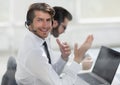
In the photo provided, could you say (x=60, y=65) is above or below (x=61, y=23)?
below

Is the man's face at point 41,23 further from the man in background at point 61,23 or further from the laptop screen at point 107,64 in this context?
the laptop screen at point 107,64

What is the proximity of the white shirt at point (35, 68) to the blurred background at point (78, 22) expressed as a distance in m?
1.33

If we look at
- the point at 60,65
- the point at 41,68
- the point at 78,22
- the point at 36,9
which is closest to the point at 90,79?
the point at 60,65

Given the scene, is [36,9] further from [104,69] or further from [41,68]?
[104,69]

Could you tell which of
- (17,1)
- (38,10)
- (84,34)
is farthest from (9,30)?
(38,10)

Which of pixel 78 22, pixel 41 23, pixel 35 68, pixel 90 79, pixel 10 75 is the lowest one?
pixel 78 22

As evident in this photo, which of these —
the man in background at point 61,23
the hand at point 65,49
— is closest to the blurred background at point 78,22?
the man in background at point 61,23

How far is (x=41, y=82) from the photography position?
4.91ft

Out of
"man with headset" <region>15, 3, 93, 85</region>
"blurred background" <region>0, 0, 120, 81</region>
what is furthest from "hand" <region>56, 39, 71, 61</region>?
"blurred background" <region>0, 0, 120, 81</region>

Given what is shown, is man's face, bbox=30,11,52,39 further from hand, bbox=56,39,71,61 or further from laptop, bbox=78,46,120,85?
laptop, bbox=78,46,120,85

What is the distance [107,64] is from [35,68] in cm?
54

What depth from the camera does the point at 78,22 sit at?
126 inches

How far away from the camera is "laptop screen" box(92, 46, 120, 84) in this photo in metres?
1.71

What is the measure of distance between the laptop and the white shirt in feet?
0.79
